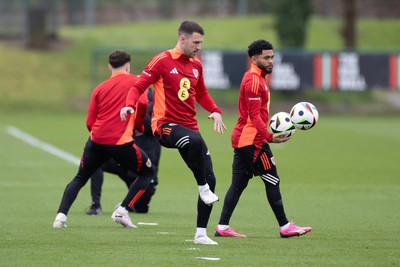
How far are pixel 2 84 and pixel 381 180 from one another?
81.8 feet

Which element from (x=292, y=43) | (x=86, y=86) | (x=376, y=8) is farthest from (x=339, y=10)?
(x=86, y=86)

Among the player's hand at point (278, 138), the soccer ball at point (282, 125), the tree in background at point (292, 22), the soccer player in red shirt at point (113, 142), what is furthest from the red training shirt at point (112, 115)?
the tree in background at point (292, 22)

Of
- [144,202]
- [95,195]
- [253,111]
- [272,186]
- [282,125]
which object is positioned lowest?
[144,202]

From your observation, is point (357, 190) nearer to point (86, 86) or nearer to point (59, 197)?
point (59, 197)

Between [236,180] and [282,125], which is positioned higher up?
[282,125]

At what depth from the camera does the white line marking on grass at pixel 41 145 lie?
2215 cm

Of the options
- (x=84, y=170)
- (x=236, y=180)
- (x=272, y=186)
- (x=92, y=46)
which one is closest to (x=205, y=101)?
(x=236, y=180)

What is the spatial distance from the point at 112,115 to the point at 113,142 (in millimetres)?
312

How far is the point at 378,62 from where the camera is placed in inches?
1519

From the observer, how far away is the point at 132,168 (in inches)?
444

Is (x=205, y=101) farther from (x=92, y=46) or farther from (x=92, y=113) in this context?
(x=92, y=46)

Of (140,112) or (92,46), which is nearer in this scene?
(140,112)

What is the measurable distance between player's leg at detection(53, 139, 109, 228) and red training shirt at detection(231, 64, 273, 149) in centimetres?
155

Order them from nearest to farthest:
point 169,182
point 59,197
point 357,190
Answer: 1. point 59,197
2. point 357,190
3. point 169,182
